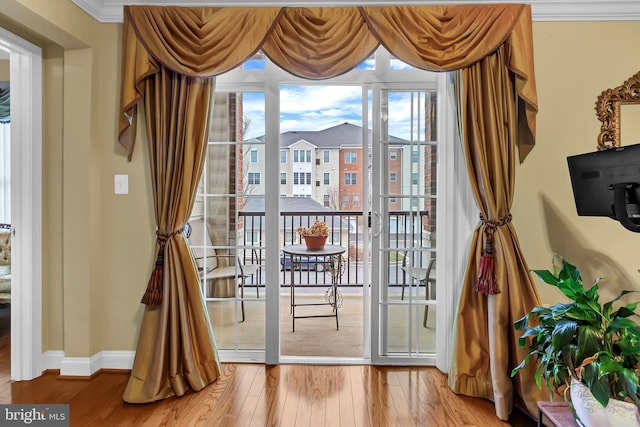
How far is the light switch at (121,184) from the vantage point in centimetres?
253

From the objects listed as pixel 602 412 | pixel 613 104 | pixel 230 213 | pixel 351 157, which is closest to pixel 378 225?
pixel 230 213

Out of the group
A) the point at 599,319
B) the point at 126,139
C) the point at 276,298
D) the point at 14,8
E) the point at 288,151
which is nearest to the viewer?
the point at 599,319

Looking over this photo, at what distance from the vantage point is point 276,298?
2648mm

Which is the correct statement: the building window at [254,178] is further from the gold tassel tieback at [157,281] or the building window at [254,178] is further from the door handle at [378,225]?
the door handle at [378,225]

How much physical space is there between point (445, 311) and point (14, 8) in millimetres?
3069

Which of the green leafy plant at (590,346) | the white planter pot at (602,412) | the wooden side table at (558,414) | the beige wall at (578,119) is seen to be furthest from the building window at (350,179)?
the white planter pot at (602,412)

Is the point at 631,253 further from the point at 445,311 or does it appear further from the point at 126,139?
the point at 126,139

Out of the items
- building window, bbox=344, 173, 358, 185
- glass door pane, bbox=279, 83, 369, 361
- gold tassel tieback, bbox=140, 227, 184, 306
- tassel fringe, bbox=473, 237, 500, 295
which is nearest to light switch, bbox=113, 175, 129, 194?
gold tassel tieback, bbox=140, 227, 184, 306

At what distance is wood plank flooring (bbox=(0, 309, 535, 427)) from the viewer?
6.62ft

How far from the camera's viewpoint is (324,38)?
90.7 inches

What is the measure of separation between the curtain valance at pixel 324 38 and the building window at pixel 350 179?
18.6 ft

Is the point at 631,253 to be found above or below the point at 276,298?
above

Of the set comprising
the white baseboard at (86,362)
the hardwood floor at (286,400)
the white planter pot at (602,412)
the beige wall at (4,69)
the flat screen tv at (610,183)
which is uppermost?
the beige wall at (4,69)

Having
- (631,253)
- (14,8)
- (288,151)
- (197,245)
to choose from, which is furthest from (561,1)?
(288,151)
